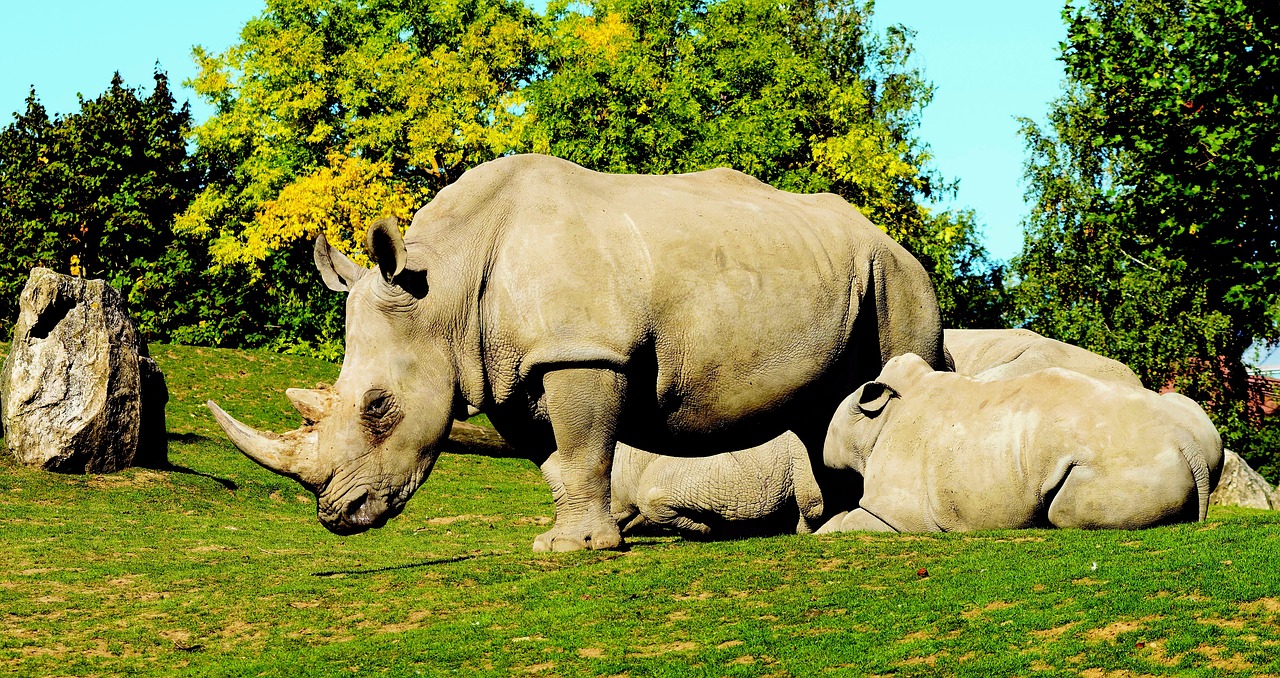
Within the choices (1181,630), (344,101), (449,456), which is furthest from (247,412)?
(1181,630)

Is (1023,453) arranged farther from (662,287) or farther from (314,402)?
(314,402)

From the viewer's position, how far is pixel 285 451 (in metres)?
11.1

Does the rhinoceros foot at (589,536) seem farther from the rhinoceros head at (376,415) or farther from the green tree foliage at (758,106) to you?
the green tree foliage at (758,106)

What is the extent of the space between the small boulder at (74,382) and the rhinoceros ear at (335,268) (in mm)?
9233

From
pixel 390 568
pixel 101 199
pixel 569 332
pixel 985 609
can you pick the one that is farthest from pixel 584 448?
pixel 101 199

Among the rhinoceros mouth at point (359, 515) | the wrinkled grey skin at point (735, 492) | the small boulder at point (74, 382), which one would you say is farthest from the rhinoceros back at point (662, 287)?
the small boulder at point (74, 382)

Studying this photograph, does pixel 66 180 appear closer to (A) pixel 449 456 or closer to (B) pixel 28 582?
(A) pixel 449 456

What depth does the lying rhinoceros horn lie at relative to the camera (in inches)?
435

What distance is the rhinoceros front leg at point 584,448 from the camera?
11023 mm

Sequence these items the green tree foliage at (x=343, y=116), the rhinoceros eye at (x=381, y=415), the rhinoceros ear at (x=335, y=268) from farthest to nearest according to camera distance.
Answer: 1. the green tree foliage at (x=343, y=116)
2. the rhinoceros ear at (x=335, y=268)
3. the rhinoceros eye at (x=381, y=415)

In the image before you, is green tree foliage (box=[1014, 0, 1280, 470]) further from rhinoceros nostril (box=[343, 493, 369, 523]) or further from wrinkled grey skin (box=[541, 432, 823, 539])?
rhinoceros nostril (box=[343, 493, 369, 523])

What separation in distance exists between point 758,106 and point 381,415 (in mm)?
29605

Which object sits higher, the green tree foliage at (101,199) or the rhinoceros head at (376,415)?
the green tree foliage at (101,199)

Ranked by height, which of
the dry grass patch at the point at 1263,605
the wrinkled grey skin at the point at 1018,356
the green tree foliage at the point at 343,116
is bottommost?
the dry grass patch at the point at 1263,605
